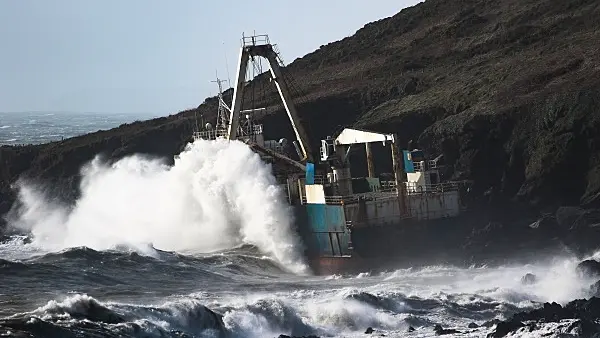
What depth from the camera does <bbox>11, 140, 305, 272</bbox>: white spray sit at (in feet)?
165

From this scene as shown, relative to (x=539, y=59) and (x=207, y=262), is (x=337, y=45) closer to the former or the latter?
(x=539, y=59)

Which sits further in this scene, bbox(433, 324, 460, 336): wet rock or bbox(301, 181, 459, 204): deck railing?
bbox(301, 181, 459, 204): deck railing

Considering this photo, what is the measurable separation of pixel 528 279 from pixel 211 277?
32.7 ft

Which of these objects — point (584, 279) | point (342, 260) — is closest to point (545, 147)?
point (342, 260)

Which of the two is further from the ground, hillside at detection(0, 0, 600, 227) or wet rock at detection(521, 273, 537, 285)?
hillside at detection(0, 0, 600, 227)

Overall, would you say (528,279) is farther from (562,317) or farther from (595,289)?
(562,317)

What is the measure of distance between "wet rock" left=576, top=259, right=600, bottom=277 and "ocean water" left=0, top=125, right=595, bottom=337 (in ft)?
1.77

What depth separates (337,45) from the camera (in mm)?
93125

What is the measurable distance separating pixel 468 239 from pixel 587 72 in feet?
56.5

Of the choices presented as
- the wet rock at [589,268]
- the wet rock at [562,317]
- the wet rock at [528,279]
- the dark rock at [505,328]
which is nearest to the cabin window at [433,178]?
the wet rock at [528,279]

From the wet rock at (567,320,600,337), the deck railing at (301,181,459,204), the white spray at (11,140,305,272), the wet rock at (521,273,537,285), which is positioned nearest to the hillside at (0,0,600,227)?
the deck railing at (301,181,459,204)

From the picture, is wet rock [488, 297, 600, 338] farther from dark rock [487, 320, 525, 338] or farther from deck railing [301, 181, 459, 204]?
deck railing [301, 181, 459, 204]

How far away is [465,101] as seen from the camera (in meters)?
64.2

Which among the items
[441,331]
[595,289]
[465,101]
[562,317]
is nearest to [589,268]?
[595,289]
